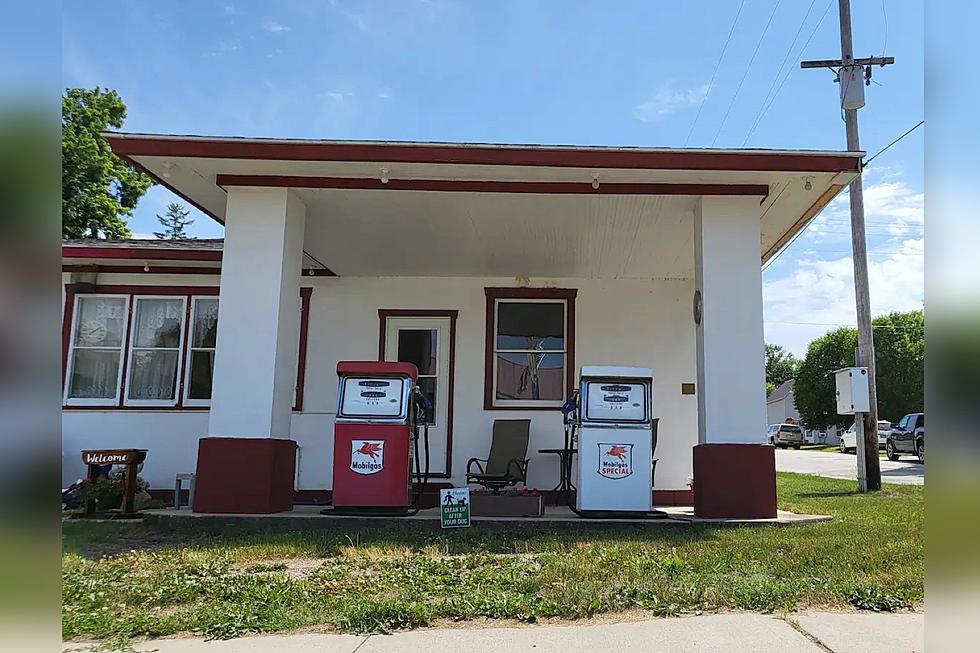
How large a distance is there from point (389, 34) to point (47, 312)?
8.96 m

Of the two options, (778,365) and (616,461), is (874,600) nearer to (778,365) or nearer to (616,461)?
(616,461)

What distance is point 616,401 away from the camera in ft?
26.7

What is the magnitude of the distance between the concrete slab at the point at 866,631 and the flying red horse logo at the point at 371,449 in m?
4.88

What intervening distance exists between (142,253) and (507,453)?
19.3 ft

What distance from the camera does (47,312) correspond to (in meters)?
1.42

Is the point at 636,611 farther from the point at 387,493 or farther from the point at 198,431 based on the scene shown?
the point at 198,431

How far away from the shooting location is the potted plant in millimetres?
8094

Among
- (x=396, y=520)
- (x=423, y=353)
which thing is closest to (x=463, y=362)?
(x=423, y=353)

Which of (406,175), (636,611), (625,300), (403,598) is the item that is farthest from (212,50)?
(625,300)

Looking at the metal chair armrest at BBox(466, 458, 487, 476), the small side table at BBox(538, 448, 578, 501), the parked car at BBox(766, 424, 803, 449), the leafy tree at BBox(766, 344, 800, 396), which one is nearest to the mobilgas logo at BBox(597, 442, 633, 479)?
the small side table at BBox(538, 448, 578, 501)

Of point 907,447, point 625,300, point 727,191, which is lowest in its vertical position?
point 907,447

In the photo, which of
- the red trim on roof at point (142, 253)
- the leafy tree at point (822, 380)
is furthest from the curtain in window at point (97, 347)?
the leafy tree at point (822, 380)

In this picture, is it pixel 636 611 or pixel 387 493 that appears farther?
pixel 387 493

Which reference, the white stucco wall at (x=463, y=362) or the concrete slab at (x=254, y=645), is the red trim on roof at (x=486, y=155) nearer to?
the white stucco wall at (x=463, y=362)
